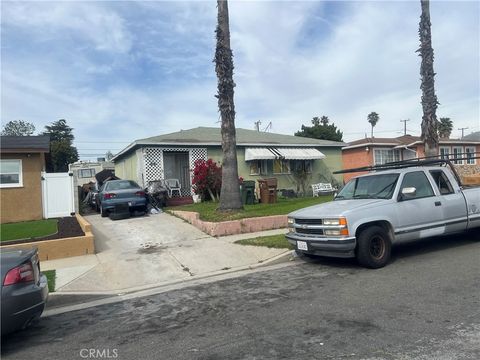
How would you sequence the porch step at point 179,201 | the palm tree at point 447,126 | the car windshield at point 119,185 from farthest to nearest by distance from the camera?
the palm tree at point 447,126
the porch step at point 179,201
the car windshield at point 119,185

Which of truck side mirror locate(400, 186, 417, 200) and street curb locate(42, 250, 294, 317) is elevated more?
truck side mirror locate(400, 186, 417, 200)

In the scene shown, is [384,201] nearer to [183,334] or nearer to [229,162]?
[183,334]

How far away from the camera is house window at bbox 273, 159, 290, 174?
21438 mm

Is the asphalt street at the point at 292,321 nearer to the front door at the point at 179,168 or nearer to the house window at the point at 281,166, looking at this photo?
the front door at the point at 179,168

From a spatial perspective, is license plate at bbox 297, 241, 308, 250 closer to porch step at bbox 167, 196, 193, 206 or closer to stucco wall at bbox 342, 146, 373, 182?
porch step at bbox 167, 196, 193, 206

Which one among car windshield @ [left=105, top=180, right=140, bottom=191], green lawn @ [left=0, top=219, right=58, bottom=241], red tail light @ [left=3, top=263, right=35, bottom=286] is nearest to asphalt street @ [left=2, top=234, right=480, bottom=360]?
red tail light @ [left=3, top=263, right=35, bottom=286]

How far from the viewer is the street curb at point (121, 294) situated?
6391 mm

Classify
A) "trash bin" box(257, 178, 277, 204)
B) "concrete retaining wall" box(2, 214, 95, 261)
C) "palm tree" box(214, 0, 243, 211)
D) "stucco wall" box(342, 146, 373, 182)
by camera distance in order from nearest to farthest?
1. "concrete retaining wall" box(2, 214, 95, 261)
2. "palm tree" box(214, 0, 243, 211)
3. "trash bin" box(257, 178, 277, 204)
4. "stucco wall" box(342, 146, 373, 182)

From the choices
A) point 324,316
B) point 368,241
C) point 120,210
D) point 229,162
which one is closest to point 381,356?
point 324,316

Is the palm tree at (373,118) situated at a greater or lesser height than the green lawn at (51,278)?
greater

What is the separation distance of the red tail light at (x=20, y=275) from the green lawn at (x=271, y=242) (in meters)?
5.52

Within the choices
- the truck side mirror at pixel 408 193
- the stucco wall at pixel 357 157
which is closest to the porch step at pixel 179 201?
the truck side mirror at pixel 408 193

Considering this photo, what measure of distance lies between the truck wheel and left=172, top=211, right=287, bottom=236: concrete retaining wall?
176 inches

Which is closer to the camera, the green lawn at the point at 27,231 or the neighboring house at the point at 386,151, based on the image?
the green lawn at the point at 27,231
